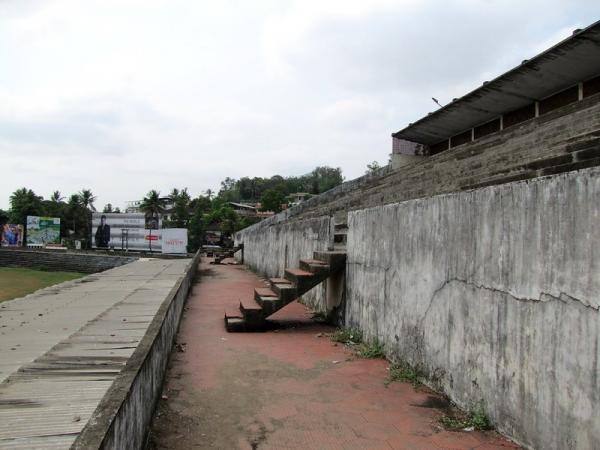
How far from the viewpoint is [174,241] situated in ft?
168

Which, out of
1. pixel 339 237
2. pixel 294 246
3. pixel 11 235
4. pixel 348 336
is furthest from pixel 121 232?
pixel 348 336

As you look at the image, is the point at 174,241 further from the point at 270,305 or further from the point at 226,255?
the point at 270,305

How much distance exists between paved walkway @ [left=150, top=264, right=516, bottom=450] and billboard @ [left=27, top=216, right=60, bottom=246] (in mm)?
56667

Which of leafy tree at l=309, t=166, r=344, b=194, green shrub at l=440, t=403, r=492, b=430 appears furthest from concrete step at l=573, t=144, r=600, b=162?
leafy tree at l=309, t=166, r=344, b=194

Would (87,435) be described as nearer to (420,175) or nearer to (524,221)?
(524,221)

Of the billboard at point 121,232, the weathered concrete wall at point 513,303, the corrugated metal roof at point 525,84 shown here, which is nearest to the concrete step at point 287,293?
the weathered concrete wall at point 513,303

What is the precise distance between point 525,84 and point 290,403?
1137 centimetres

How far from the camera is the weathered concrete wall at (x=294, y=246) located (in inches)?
370

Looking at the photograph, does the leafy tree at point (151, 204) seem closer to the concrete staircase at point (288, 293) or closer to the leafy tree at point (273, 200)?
the leafy tree at point (273, 200)

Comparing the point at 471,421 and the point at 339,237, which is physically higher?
the point at 339,237

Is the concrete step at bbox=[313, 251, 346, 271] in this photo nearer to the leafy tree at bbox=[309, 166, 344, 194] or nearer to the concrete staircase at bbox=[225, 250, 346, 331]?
the concrete staircase at bbox=[225, 250, 346, 331]

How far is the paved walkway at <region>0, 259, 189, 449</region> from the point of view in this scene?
3104 millimetres

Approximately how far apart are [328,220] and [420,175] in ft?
10.6

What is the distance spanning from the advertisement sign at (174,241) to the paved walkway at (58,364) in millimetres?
40532
